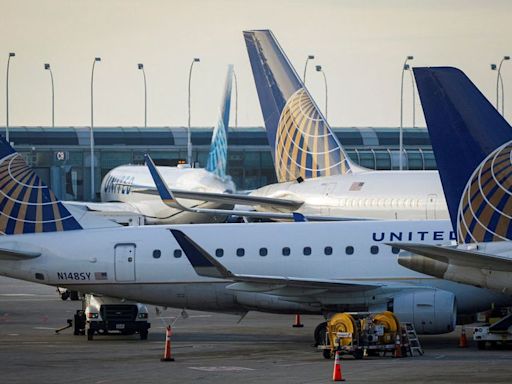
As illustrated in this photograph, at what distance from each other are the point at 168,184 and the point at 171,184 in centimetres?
20

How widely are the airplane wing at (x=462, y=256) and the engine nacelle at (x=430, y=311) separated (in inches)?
308

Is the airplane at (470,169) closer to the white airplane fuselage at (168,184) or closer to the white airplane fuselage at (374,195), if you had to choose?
the white airplane fuselage at (374,195)

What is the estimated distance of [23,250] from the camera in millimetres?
38438

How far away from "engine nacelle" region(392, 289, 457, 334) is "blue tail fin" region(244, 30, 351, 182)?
23.7 meters

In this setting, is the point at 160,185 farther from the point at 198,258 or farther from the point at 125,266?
the point at 198,258

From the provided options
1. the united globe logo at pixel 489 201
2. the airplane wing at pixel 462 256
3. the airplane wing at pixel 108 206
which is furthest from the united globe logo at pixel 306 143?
the airplane wing at pixel 462 256

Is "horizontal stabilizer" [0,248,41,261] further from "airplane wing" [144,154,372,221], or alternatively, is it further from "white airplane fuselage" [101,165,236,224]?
Answer: "white airplane fuselage" [101,165,236,224]

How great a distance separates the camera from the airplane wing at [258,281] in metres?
34.2

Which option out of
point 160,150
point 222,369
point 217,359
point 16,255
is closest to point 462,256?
point 222,369

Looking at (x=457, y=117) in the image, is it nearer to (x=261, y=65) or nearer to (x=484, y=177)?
(x=484, y=177)

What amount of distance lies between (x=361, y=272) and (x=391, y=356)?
3.66 m

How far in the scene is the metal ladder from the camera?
111ft

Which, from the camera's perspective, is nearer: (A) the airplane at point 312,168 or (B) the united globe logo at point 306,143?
(A) the airplane at point 312,168

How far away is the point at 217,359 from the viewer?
33.5 m
